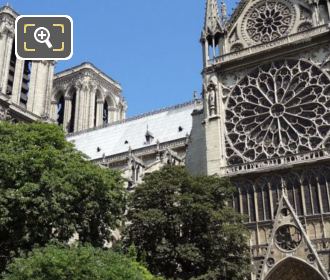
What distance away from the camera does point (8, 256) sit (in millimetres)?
21656

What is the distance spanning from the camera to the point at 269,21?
33062mm

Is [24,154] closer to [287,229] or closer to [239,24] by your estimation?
[287,229]

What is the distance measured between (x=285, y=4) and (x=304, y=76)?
5739mm

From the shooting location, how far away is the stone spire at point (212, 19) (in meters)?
34.3

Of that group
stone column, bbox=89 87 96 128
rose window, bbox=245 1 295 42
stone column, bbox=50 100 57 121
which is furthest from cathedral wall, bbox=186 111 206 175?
stone column, bbox=50 100 57 121

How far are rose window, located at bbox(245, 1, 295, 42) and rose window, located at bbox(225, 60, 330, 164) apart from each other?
2.41 metres

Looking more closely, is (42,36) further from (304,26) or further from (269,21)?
(269,21)

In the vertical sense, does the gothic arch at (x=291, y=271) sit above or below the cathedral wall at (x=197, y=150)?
below

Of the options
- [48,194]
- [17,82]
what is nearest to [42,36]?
[48,194]

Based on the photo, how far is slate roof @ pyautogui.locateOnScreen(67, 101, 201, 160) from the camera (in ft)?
161

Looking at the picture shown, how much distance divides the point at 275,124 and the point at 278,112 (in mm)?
777

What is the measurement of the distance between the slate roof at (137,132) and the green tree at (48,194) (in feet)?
75.8

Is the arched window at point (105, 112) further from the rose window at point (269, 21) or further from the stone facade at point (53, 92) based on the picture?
the rose window at point (269, 21)

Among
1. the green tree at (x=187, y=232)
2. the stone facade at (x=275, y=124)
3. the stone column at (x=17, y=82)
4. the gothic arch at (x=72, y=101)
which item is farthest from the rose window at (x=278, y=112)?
the gothic arch at (x=72, y=101)
